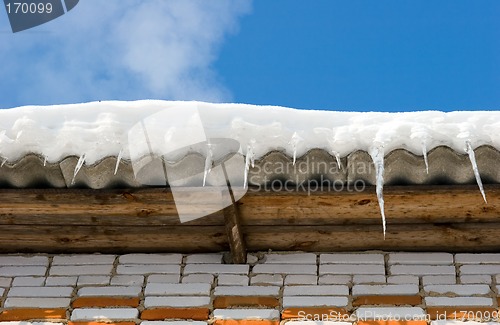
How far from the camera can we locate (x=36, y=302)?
11.9 feet

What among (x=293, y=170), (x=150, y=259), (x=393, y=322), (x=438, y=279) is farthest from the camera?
(x=150, y=259)

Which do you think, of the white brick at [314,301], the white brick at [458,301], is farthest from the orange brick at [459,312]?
the white brick at [314,301]

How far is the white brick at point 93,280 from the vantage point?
3.70 meters

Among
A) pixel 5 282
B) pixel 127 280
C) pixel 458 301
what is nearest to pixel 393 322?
pixel 458 301

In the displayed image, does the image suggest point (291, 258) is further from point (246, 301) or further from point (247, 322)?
→ point (247, 322)

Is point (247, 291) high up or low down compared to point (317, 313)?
up

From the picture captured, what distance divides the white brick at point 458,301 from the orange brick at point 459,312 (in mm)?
25

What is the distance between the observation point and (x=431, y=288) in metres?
3.56

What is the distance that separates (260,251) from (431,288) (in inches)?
30.4

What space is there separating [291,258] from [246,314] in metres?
0.41

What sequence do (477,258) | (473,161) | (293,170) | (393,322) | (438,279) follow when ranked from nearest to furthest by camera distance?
(473,161), (293,170), (393,322), (438,279), (477,258)

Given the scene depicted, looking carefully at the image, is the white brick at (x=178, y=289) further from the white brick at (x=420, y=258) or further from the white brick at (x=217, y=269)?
the white brick at (x=420, y=258)

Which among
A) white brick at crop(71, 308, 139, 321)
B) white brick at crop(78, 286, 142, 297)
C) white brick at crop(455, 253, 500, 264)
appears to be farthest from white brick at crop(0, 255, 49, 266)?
white brick at crop(455, 253, 500, 264)

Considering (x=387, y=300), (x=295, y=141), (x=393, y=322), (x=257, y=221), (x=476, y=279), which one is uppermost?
(x=295, y=141)
